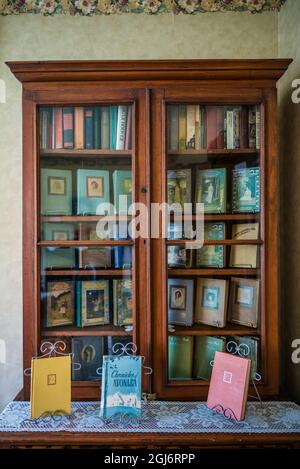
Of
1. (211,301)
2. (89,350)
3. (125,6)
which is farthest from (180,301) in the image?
(125,6)

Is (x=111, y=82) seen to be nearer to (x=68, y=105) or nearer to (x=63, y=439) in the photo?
(x=68, y=105)

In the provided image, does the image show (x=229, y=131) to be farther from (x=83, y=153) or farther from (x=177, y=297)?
(x=177, y=297)

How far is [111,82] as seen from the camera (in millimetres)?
1568

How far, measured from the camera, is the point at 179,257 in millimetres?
1644

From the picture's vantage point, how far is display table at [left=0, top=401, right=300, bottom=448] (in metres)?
1.31

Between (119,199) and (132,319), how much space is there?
56 centimetres

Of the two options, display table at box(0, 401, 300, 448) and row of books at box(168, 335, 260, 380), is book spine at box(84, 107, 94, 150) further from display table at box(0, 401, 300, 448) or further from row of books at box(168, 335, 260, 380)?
display table at box(0, 401, 300, 448)

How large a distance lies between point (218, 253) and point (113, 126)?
0.78 metres

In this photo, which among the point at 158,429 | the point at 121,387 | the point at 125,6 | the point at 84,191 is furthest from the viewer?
the point at 125,6

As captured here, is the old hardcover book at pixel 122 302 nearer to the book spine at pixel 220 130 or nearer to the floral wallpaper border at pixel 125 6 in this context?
the book spine at pixel 220 130

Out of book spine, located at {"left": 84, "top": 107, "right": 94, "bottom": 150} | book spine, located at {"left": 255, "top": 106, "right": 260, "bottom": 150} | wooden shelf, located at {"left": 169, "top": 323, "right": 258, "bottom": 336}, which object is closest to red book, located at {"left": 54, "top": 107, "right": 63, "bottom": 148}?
book spine, located at {"left": 84, "top": 107, "right": 94, "bottom": 150}

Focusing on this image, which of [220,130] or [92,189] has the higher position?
[220,130]

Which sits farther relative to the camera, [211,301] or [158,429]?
[211,301]

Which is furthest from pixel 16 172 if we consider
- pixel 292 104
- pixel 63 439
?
pixel 292 104
